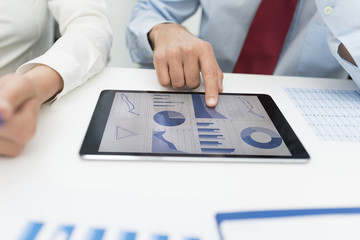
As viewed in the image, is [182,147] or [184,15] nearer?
[182,147]

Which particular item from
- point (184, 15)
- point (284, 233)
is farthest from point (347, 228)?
point (184, 15)

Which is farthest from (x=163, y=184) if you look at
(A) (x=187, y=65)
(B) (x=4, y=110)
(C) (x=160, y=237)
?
(A) (x=187, y=65)

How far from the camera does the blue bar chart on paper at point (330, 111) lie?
44 cm

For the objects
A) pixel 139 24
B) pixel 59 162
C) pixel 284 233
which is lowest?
pixel 284 233

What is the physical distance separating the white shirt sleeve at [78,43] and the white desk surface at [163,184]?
119mm

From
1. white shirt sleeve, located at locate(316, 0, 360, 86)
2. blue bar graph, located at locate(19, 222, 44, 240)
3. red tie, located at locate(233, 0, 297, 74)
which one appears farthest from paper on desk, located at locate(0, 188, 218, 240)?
red tie, located at locate(233, 0, 297, 74)

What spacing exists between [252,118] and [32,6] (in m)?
0.51

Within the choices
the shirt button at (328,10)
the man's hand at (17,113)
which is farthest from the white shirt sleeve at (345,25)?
the man's hand at (17,113)

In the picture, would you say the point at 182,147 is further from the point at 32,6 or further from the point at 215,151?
the point at 32,6

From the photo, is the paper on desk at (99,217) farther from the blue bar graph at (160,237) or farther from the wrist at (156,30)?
the wrist at (156,30)

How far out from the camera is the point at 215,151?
0.37 metres

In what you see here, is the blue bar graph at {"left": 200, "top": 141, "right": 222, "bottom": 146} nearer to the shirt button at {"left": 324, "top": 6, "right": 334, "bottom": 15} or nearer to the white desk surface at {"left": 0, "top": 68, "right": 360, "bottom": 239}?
the white desk surface at {"left": 0, "top": 68, "right": 360, "bottom": 239}

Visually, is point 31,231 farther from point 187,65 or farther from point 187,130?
point 187,65

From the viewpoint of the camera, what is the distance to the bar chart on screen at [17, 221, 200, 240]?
267 millimetres
